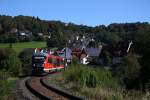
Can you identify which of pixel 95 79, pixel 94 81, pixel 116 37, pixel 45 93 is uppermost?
pixel 116 37

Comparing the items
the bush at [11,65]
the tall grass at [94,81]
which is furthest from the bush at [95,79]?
the bush at [11,65]

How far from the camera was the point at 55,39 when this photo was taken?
12475 centimetres

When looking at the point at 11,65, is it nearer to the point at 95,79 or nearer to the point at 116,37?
the point at 95,79

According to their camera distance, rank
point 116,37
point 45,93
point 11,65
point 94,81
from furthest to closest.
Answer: point 116,37
point 11,65
point 94,81
point 45,93

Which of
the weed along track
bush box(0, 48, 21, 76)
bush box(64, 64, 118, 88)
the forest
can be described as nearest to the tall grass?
bush box(64, 64, 118, 88)

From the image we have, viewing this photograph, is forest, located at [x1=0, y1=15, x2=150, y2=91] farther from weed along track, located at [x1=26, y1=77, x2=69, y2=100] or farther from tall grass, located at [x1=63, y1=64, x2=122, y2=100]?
weed along track, located at [x1=26, y1=77, x2=69, y2=100]

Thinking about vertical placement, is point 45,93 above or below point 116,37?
below

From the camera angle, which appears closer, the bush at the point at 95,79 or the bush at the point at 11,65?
the bush at the point at 95,79

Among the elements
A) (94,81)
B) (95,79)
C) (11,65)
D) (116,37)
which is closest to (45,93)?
(94,81)

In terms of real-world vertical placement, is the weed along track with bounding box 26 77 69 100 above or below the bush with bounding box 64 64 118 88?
below

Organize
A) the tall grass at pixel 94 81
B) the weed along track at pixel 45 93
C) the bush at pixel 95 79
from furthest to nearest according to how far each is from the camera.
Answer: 1. the bush at pixel 95 79
2. the tall grass at pixel 94 81
3. the weed along track at pixel 45 93

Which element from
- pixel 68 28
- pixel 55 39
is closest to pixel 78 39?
pixel 68 28

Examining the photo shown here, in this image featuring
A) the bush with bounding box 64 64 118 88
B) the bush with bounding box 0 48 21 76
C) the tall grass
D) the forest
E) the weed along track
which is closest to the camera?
the weed along track

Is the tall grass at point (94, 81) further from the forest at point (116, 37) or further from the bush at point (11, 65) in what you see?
the bush at point (11, 65)
